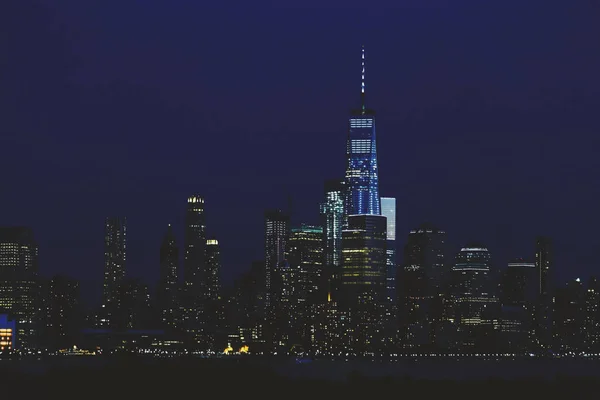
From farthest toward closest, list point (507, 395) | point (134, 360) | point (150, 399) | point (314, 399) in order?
point (134, 360)
point (507, 395)
point (314, 399)
point (150, 399)

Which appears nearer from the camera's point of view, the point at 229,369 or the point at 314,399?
the point at 314,399

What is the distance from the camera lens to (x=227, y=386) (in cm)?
11581

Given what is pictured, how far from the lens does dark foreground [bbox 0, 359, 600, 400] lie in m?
106

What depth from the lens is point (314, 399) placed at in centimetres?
10494

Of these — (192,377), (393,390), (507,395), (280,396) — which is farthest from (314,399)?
(192,377)

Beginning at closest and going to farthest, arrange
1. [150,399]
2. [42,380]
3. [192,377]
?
[150,399], [42,380], [192,377]

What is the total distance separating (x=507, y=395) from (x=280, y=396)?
74.7 feet

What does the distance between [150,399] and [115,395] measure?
4315mm

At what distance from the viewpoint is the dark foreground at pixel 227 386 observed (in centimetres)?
10556

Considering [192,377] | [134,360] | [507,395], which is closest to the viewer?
[507,395]

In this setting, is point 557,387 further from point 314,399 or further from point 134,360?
point 134,360

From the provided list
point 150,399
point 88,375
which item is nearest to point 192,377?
point 88,375

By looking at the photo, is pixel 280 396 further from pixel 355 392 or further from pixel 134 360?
pixel 134 360

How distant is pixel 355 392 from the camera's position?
110438mm
